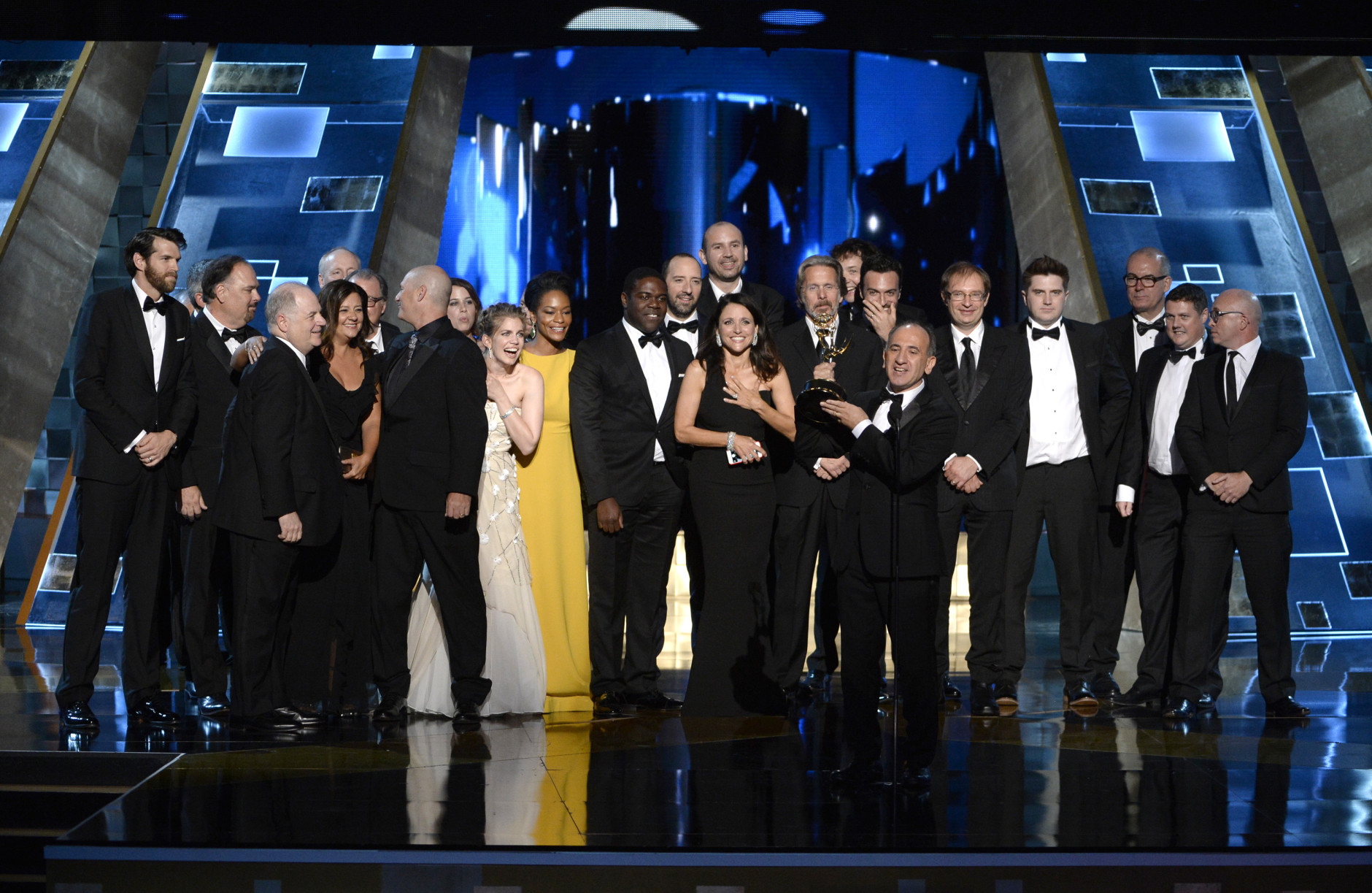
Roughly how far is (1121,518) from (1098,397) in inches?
23.3

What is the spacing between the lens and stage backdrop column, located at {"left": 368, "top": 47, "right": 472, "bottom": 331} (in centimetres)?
905

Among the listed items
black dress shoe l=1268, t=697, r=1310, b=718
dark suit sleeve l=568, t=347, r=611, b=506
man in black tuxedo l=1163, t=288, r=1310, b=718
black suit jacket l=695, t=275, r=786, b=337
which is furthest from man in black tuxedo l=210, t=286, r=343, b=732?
black dress shoe l=1268, t=697, r=1310, b=718

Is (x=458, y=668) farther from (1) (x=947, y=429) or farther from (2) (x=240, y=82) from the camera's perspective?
(2) (x=240, y=82)

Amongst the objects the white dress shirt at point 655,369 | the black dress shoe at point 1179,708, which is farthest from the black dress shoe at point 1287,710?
the white dress shirt at point 655,369

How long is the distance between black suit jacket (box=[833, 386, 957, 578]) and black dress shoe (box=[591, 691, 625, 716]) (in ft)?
5.32

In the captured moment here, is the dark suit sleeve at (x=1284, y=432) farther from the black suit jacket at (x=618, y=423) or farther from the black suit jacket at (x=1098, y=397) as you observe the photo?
the black suit jacket at (x=618, y=423)

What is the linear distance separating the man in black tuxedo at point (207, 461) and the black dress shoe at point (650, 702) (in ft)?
5.31

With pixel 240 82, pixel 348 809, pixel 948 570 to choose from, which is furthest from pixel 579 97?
pixel 348 809

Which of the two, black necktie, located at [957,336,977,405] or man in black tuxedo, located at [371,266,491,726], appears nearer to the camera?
man in black tuxedo, located at [371,266,491,726]

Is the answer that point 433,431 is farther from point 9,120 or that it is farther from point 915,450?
point 9,120

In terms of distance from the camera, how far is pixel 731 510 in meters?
5.09

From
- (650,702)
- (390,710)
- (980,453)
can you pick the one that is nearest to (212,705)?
(390,710)

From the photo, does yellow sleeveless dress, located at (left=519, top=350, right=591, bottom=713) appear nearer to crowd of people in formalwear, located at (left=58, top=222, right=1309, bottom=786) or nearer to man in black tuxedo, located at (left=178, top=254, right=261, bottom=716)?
crowd of people in formalwear, located at (left=58, top=222, right=1309, bottom=786)

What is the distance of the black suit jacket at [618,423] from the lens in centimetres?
531
